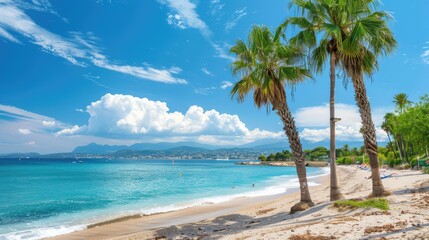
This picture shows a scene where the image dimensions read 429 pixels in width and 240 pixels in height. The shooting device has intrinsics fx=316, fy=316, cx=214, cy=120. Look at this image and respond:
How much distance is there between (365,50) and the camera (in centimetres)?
1336

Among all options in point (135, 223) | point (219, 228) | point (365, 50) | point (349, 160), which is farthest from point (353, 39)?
point (349, 160)

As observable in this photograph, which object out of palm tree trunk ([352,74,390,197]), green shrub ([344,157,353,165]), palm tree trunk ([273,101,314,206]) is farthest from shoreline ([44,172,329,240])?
green shrub ([344,157,353,165])

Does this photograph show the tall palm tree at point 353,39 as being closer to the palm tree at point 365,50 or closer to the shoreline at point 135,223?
the palm tree at point 365,50

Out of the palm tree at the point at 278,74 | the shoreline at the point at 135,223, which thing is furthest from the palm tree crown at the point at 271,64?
the shoreline at the point at 135,223

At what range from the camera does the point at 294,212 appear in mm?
14039

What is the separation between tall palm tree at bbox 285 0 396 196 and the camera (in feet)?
41.5

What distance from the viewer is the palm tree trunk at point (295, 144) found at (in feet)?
47.2

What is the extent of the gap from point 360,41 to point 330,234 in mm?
8413

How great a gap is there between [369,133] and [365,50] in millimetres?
3545

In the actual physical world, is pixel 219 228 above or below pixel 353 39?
below

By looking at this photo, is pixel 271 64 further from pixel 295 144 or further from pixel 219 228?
pixel 219 228

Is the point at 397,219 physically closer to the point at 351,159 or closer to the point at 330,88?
the point at 330,88

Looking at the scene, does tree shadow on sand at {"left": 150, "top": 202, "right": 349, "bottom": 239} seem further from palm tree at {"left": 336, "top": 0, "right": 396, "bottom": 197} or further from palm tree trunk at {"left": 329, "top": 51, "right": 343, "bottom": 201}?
→ palm tree at {"left": 336, "top": 0, "right": 396, "bottom": 197}

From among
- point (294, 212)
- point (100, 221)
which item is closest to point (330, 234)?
point (294, 212)
